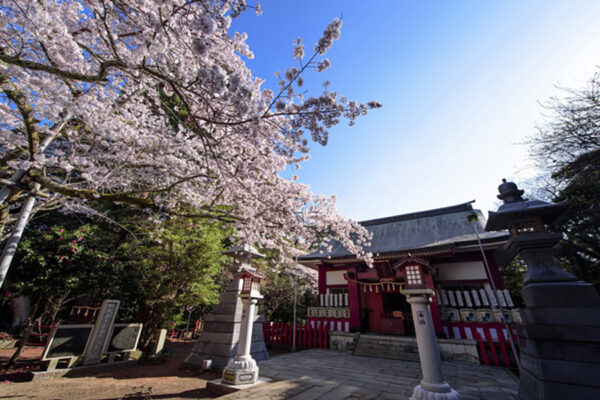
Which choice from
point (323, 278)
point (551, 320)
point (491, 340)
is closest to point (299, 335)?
point (323, 278)

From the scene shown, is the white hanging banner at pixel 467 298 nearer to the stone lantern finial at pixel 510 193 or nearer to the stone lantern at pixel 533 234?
the stone lantern at pixel 533 234

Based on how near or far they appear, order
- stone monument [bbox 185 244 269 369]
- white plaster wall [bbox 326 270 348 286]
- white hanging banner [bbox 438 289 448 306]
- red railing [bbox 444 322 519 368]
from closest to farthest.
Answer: stone monument [bbox 185 244 269 369] < red railing [bbox 444 322 519 368] < white hanging banner [bbox 438 289 448 306] < white plaster wall [bbox 326 270 348 286]

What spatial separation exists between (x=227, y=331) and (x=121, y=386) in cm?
260

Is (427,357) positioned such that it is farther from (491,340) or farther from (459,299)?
(459,299)

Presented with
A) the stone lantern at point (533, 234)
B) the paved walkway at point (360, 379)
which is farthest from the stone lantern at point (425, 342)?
the stone lantern at point (533, 234)

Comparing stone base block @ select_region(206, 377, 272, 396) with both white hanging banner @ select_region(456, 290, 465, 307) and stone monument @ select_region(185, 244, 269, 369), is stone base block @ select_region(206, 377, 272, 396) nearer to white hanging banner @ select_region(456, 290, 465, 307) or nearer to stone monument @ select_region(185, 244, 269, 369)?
stone monument @ select_region(185, 244, 269, 369)

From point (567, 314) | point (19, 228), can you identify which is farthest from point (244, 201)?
point (567, 314)

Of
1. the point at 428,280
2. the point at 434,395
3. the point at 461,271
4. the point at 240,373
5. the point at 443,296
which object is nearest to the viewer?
the point at 434,395

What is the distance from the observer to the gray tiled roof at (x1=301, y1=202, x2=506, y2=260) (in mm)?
11148

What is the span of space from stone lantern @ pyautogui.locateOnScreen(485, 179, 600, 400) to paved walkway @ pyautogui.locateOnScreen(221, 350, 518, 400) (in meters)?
1.41

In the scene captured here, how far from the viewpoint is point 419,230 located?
12.8 meters

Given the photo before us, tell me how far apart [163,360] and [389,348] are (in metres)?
7.97

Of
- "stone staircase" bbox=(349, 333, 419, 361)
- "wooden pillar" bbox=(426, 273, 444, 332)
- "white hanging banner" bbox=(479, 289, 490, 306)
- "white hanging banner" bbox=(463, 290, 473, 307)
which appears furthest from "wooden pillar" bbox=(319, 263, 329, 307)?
"white hanging banner" bbox=(479, 289, 490, 306)

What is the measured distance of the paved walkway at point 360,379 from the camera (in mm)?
4535
